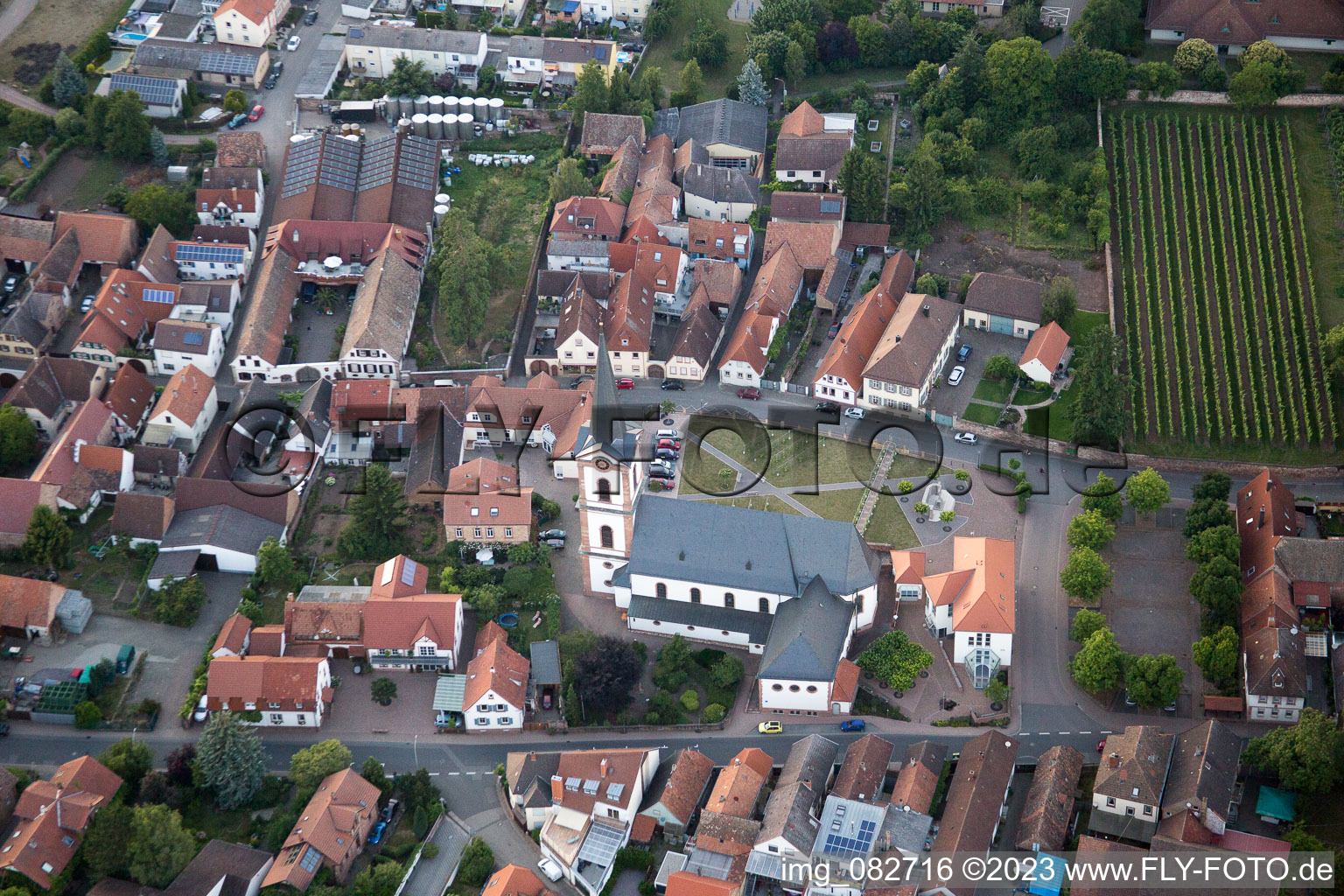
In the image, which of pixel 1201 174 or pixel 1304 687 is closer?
pixel 1304 687

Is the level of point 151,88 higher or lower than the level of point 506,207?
higher

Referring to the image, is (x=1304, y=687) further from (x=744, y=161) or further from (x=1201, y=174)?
(x=744, y=161)

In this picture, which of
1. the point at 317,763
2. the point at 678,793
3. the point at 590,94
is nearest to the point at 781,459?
the point at 678,793

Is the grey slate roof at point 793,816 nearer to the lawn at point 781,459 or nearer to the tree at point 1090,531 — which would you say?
the tree at point 1090,531

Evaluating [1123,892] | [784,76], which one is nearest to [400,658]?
[1123,892]

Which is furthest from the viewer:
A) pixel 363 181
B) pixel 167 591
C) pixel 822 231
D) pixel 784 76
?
pixel 784 76

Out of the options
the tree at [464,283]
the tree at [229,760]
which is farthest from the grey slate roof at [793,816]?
the tree at [464,283]

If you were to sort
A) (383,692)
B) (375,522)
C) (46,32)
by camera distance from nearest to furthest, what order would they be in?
(383,692)
(375,522)
(46,32)

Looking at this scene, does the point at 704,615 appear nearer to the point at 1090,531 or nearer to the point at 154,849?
the point at 1090,531
